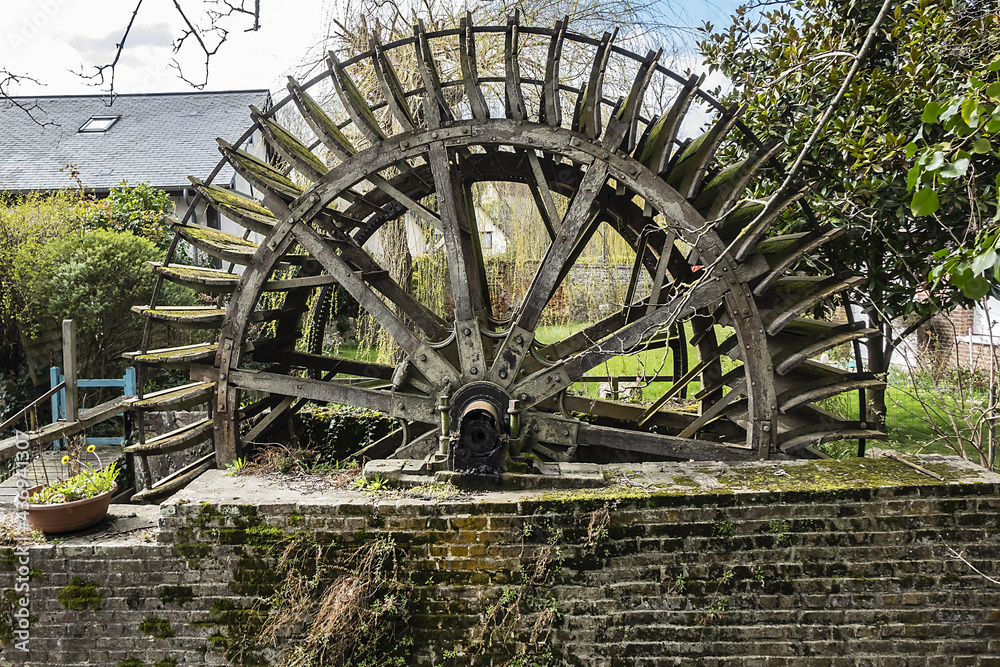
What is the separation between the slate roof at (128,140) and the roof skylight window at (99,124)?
0.48 ft

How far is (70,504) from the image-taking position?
155 inches

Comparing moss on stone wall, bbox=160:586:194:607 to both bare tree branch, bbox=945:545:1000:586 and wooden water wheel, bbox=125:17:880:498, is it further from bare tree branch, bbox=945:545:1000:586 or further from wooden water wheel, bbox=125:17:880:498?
bare tree branch, bbox=945:545:1000:586

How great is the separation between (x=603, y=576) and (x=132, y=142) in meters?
15.9

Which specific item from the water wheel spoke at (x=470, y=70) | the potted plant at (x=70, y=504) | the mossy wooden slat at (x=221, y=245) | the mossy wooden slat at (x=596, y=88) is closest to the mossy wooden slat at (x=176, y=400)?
the potted plant at (x=70, y=504)

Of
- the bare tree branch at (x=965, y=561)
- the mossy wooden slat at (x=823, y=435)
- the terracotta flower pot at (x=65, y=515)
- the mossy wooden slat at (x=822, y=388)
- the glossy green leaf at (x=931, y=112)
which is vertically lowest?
the bare tree branch at (x=965, y=561)

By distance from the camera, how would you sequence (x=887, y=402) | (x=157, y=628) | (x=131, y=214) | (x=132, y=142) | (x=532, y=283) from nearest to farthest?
(x=157, y=628), (x=532, y=283), (x=887, y=402), (x=131, y=214), (x=132, y=142)

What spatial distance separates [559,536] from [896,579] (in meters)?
1.91

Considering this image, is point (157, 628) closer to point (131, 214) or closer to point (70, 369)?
point (70, 369)

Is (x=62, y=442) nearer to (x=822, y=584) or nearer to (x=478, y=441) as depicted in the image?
(x=478, y=441)

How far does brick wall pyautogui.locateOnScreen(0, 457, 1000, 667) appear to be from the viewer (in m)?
3.58

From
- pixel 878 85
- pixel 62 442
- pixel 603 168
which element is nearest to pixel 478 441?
pixel 603 168

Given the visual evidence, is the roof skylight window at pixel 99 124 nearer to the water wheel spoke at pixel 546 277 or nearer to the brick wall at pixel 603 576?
the brick wall at pixel 603 576

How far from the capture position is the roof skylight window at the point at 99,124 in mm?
15836

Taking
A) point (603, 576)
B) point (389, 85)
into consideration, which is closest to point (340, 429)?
point (389, 85)
